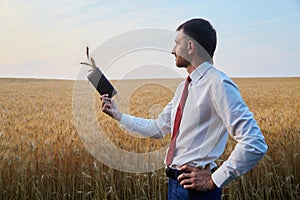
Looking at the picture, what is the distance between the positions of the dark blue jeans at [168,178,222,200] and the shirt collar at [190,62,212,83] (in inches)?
20.1

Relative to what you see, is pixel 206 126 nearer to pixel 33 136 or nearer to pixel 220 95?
pixel 220 95

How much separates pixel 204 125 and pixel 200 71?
0.24 metres

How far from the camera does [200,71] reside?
1701 mm

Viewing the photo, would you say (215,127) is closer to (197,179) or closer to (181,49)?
(197,179)

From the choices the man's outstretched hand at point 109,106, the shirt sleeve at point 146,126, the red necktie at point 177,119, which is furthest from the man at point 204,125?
the man's outstretched hand at point 109,106

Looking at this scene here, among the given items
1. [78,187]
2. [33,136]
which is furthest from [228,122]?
[33,136]

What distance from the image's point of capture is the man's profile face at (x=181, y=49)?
1.71 m

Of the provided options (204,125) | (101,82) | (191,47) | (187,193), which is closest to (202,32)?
(191,47)

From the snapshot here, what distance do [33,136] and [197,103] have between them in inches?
122

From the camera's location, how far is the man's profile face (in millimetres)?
1706

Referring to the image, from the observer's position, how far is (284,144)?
4.13m

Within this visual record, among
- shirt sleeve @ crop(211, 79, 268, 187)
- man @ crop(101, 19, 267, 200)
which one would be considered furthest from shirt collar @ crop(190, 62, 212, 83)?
shirt sleeve @ crop(211, 79, 268, 187)

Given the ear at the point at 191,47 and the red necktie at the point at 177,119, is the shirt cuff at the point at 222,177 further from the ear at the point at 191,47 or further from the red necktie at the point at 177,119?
the ear at the point at 191,47

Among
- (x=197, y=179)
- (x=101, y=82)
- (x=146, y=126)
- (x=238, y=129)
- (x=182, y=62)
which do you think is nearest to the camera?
(x=238, y=129)
